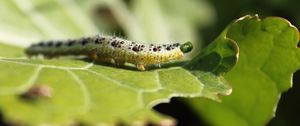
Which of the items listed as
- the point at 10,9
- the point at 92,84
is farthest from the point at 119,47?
the point at 10,9

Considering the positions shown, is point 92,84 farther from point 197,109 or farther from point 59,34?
point 59,34

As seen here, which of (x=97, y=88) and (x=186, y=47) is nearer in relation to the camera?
(x=97, y=88)

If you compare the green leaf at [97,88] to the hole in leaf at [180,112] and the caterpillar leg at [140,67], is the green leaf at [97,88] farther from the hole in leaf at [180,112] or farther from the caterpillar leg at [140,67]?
the hole in leaf at [180,112]

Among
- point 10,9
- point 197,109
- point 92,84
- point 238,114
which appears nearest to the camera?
point 92,84

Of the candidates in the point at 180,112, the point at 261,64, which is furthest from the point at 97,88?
the point at 180,112

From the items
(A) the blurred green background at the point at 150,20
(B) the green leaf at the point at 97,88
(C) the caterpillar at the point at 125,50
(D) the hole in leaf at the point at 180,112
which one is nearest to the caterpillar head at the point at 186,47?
(C) the caterpillar at the point at 125,50

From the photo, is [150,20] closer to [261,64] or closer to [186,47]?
[186,47]
